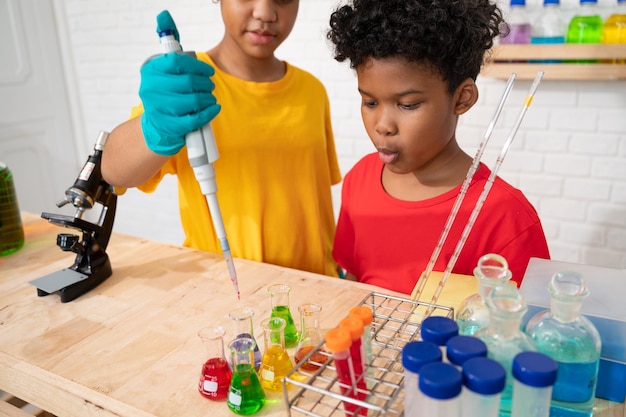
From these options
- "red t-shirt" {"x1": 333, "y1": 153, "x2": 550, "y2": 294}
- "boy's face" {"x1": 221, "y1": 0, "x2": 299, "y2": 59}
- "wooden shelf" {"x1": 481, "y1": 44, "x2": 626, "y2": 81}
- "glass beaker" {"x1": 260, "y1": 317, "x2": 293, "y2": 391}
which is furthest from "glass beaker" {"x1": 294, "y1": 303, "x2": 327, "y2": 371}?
"wooden shelf" {"x1": 481, "y1": 44, "x2": 626, "y2": 81}

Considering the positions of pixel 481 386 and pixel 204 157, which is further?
pixel 204 157

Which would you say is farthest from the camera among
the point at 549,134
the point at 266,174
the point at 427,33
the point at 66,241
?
the point at 549,134

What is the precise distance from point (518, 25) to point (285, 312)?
1.66 meters

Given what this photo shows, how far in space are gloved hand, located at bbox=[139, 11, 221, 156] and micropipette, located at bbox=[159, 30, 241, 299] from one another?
0.01 metres

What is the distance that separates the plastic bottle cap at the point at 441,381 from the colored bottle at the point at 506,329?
0.06m

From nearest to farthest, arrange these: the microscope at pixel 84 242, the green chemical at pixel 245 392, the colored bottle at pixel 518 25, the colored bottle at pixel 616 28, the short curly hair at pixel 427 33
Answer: the green chemical at pixel 245 392
the short curly hair at pixel 427 33
the microscope at pixel 84 242
the colored bottle at pixel 616 28
the colored bottle at pixel 518 25

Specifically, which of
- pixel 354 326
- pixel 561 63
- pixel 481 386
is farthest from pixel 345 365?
pixel 561 63

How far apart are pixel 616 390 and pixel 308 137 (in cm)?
95

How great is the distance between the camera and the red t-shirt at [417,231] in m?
1.08

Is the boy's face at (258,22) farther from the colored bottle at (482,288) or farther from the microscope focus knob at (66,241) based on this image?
the colored bottle at (482,288)

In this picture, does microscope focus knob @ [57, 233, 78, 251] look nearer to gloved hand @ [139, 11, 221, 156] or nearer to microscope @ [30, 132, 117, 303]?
microscope @ [30, 132, 117, 303]

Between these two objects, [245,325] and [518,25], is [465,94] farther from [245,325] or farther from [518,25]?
[518,25]

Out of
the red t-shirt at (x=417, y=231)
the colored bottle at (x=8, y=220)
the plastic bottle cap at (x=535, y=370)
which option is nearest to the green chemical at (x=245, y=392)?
the plastic bottle cap at (x=535, y=370)

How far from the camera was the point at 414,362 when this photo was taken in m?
0.56
